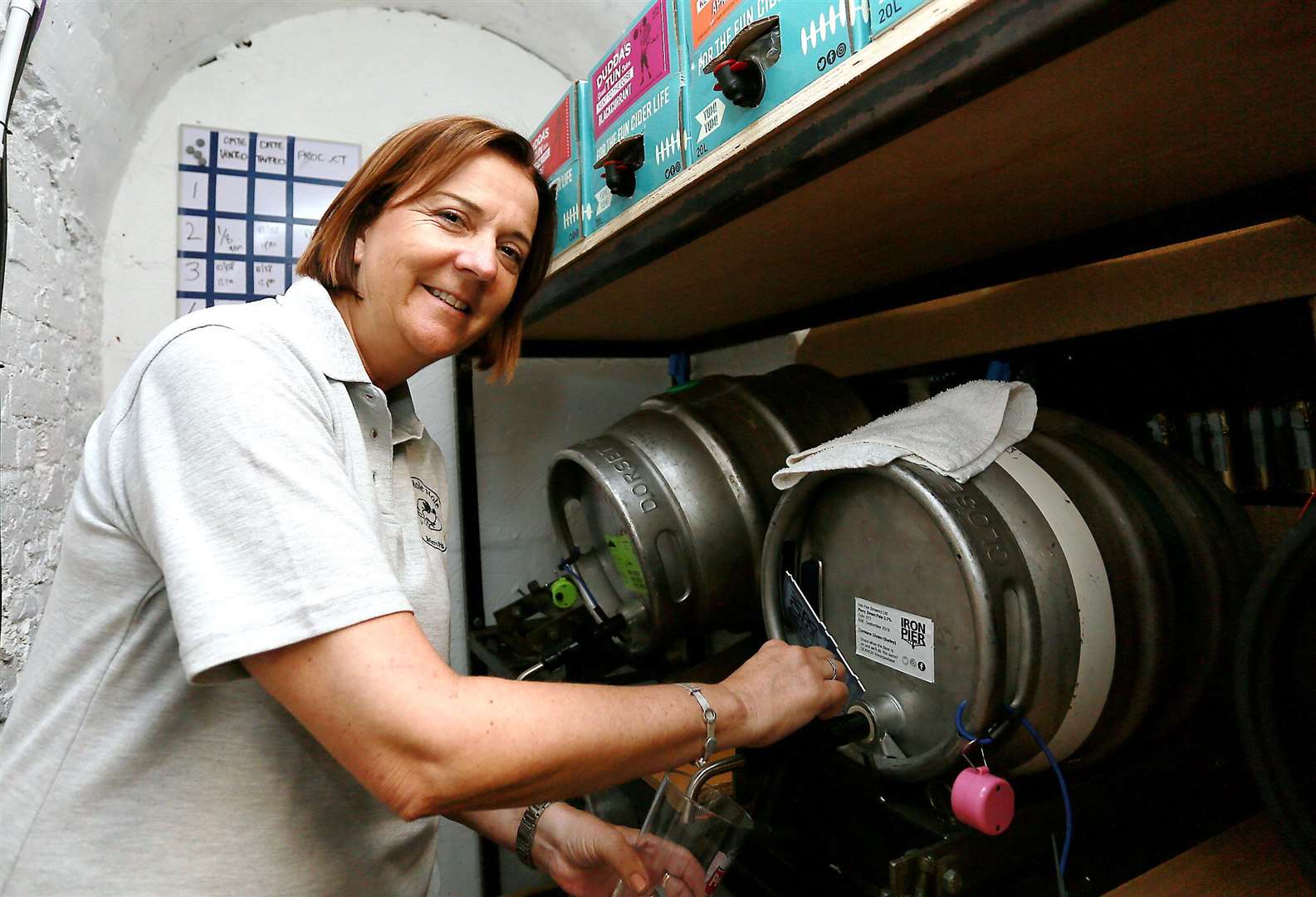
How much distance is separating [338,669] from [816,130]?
61 cm

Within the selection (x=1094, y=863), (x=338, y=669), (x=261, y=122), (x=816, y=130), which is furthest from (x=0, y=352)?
(x=1094, y=863)

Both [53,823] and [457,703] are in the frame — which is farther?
[53,823]

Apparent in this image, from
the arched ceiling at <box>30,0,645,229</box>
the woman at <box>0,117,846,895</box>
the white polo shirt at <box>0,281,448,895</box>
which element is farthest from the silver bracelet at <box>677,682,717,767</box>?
the arched ceiling at <box>30,0,645,229</box>

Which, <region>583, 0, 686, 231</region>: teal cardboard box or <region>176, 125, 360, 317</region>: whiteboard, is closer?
<region>583, 0, 686, 231</region>: teal cardboard box

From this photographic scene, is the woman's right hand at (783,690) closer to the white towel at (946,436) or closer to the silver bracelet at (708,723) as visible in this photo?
the silver bracelet at (708,723)

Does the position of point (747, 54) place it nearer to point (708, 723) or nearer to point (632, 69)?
point (632, 69)

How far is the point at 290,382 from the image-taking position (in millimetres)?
623

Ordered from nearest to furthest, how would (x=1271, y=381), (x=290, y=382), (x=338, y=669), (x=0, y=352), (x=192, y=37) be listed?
1. (x=338, y=669)
2. (x=290, y=382)
3. (x=1271, y=381)
4. (x=0, y=352)
5. (x=192, y=37)

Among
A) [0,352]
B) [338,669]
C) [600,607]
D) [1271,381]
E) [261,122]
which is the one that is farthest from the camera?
[261,122]

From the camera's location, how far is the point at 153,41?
167 centimetres

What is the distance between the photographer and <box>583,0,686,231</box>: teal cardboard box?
0.91m

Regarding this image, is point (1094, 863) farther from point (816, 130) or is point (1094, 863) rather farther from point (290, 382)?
point (290, 382)

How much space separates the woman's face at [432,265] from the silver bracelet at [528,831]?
624 mm

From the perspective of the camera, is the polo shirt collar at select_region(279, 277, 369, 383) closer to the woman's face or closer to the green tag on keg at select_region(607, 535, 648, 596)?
the woman's face
